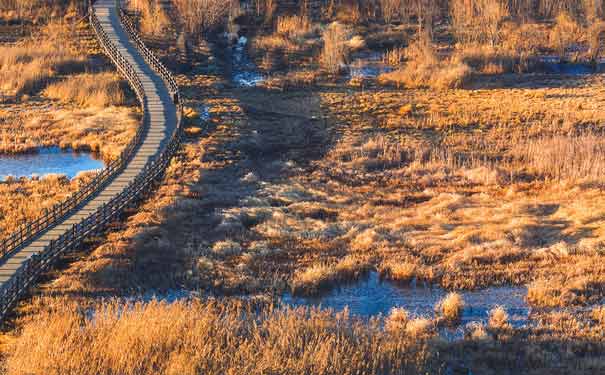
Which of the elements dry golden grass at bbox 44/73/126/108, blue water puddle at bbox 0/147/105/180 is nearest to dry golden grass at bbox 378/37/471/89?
dry golden grass at bbox 44/73/126/108

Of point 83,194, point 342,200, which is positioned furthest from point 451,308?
point 83,194

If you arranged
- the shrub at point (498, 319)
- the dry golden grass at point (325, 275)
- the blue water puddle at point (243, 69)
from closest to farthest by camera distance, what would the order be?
the shrub at point (498, 319) → the dry golden grass at point (325, 275) → the blue water puddle at point (243, 69)

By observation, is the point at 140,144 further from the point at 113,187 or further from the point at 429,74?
the point at 429,74

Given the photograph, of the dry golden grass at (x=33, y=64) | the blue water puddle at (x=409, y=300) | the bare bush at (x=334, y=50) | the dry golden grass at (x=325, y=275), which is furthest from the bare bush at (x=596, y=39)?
the blue water puddle at (x=409, y=300)

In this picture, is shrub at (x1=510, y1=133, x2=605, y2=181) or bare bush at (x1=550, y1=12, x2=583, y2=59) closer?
shrub at (x1=510, y1=133, x2=605, y2=181)

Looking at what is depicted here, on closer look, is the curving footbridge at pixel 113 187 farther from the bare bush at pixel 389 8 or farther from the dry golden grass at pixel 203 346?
the bare bush at pixel 389 8

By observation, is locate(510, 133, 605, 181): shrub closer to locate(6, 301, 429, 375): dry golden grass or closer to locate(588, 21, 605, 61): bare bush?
locate(6, 301, 429, 375): dry golden grass

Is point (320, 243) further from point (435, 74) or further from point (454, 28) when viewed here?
point (454, 28)
